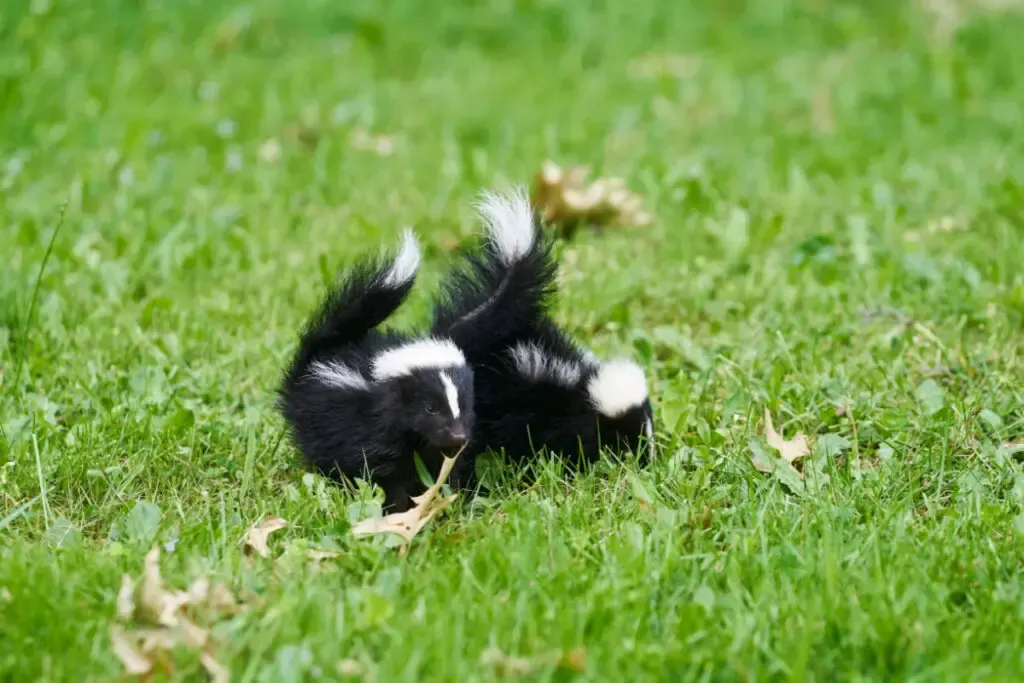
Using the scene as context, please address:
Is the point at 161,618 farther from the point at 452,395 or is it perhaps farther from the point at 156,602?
the point at 452,395

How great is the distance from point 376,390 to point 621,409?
0.75 metres

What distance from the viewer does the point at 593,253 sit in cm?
564

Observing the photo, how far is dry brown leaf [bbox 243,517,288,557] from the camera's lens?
306 centimetres

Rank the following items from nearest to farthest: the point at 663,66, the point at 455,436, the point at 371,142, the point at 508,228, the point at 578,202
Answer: the point at 455,436, the point at 508,228, the point at 578,202, the point at 371,142, the point at 663,66

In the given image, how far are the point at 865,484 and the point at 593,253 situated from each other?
→ 2.45 metres

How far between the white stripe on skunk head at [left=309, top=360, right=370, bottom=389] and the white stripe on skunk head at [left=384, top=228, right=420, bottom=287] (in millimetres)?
273

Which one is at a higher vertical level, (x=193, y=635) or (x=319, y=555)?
(x=193, y=635)

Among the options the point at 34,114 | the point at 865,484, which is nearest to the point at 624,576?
the point at 865,484

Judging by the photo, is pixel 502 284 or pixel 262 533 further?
pixel 502 284

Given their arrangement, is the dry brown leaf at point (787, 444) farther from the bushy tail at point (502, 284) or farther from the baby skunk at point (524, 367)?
the bushy tail at point (502, 284)

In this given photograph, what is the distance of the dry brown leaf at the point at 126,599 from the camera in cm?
266

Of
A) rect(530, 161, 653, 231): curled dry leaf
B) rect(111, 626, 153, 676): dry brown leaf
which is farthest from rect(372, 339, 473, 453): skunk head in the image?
rect(530, 161, 653, 231): curled dry leaf

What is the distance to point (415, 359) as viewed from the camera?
343 cm

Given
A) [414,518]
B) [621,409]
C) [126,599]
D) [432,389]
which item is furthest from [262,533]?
[621,409]
